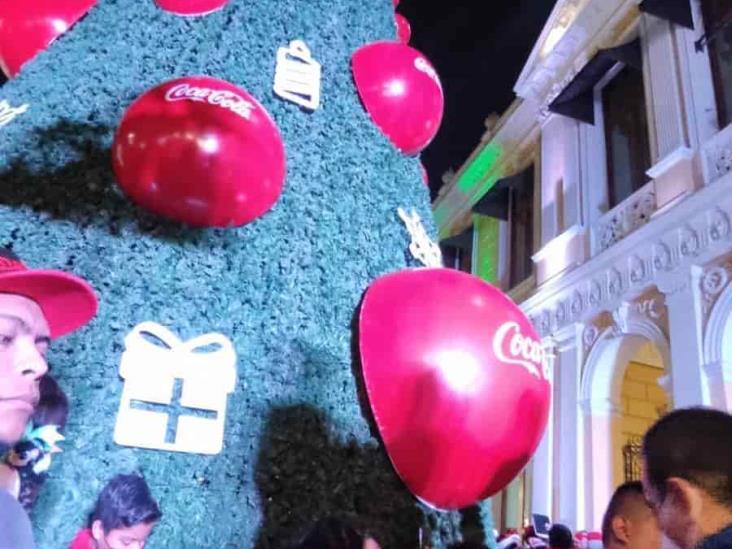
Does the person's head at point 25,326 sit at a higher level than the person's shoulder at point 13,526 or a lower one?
higher

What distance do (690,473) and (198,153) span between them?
1.41m

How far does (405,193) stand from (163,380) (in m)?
1.17

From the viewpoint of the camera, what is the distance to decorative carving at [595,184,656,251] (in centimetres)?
715

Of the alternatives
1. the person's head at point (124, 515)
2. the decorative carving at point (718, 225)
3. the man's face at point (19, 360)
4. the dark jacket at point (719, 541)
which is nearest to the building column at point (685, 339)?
the decorative carving at point (718, 225)

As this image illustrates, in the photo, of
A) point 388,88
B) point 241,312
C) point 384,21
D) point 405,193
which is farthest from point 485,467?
point 384,21

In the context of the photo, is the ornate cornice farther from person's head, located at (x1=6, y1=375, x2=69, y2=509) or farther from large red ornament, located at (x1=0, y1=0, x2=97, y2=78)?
person's head, located at (x1=6, y1=375, x2=69, y2=509)

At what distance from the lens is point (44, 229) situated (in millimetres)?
2035

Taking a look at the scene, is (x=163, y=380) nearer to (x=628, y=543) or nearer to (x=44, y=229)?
(x=44, y=229)

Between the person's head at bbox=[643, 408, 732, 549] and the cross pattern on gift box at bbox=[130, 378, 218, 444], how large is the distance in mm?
1151

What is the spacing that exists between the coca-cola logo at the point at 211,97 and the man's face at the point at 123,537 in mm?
1135

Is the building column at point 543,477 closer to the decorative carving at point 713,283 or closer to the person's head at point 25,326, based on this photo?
the decorative carving at point 713,283

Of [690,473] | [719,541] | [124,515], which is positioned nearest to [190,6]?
[124,515]

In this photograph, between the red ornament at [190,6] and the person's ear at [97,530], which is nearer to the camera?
the person's ear at [97,530]

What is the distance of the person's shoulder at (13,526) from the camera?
82 cm
